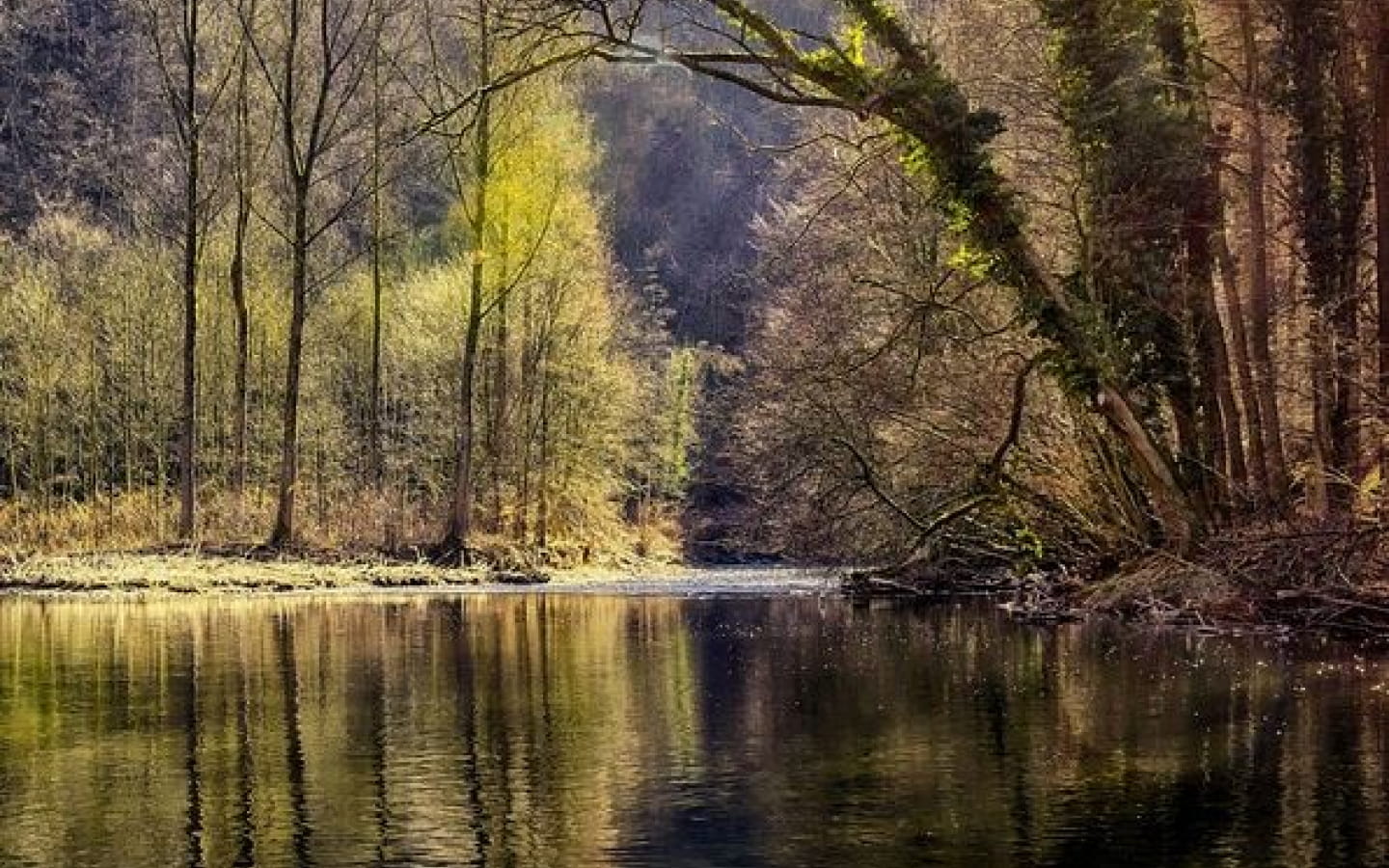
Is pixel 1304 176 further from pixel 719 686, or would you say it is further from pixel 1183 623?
pixel 719 686

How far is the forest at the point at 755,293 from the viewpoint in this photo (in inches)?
883

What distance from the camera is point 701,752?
1104 centimetres

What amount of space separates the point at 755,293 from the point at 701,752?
243 feet

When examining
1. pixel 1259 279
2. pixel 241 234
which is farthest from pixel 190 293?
pixel 1259 279

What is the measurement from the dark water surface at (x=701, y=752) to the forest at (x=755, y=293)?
5.08m

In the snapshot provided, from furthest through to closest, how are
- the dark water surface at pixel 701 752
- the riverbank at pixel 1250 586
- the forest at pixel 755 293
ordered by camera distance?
the forest at pixel 755 293
the riverbank at pixel 1250 586
the dark water surface at pixel 701 752

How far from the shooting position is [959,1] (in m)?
31.2

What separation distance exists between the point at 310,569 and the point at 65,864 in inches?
1090

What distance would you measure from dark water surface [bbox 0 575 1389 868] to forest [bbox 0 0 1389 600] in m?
5.08

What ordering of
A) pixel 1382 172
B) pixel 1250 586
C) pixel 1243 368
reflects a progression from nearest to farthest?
1. pixel 1250 586
2. pixel 1382 172
3. pixel 1243 368

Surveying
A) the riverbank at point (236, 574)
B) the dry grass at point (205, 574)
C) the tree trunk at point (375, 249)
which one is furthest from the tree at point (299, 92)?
the dry grass at point (205, 574)

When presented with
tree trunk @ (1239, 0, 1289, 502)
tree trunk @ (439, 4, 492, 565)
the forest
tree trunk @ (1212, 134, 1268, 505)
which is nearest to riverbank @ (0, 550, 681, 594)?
the forest

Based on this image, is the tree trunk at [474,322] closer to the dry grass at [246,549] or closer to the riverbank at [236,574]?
the dry grass at [246,549]

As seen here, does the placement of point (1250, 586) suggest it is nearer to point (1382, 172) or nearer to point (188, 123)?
point (1382, 172)
